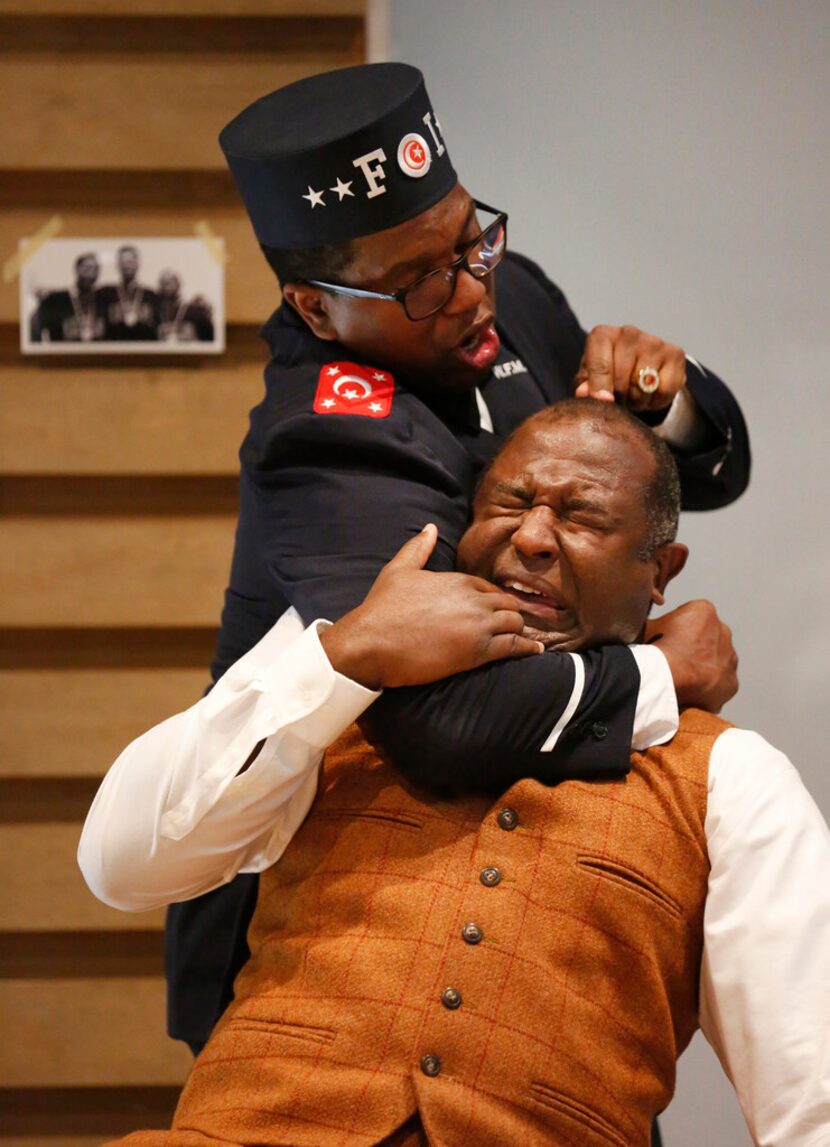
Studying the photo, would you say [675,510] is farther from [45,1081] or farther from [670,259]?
[45,1081]

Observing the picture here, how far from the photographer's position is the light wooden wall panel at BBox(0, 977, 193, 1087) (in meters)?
2.46

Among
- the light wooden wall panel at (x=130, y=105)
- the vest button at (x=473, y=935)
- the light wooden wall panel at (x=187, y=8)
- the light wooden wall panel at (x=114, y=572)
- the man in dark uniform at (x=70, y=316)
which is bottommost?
the light wooden wall panel at (x=114, y=572)

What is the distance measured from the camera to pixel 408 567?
4.54ft

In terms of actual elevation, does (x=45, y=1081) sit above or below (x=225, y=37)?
below

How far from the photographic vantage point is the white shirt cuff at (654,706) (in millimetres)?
1417

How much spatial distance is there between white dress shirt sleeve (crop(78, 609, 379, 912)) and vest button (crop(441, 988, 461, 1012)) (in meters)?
0.26

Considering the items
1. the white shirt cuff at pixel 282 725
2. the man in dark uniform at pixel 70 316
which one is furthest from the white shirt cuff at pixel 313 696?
the man in dark uniform at pixel 70 316

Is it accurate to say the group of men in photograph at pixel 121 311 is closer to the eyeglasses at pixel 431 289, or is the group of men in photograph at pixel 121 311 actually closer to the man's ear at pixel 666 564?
the eyeglasses at pixel 431 289

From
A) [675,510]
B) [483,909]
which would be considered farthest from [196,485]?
[483,909]

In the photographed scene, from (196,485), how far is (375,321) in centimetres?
97

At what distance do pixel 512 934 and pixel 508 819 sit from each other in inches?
4.6

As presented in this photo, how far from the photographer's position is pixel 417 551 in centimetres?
141

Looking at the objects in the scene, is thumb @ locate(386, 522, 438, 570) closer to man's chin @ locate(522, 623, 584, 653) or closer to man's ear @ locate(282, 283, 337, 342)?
man's chin @ locate(522, 623, 584, 653)

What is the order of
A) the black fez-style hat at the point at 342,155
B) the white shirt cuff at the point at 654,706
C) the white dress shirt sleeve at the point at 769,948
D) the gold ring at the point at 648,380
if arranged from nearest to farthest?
the white dress shirt sleeve at the point at 769,948 → the white shirt cuff at the point at 654,706 → the black fez-style hat at the point at 342,155 → the gold ring at the point at 648,380
